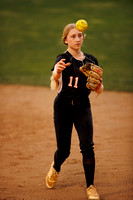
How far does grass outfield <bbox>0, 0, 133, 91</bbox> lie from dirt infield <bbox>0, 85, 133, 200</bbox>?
6.65ft

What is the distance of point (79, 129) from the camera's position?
12.3 feet

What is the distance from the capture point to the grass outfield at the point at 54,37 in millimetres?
11445

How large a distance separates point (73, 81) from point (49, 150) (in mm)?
2017

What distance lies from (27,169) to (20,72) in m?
7.26

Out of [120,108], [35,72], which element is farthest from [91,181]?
[35,72]

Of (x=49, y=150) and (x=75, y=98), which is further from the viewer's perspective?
(x=49, y=150)

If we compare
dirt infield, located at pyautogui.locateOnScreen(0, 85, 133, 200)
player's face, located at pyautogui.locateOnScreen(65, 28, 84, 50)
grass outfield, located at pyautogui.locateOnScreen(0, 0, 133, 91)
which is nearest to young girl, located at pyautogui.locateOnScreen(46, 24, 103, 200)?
player's face, located at pyautogui.locateOnScreen(65, 28, 84, 50)

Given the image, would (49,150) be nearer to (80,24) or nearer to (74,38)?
(74,38)

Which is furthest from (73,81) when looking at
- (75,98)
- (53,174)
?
(53,174)

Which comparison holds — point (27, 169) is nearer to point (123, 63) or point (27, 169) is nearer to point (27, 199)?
point (27, 199)

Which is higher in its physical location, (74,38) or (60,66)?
(74,38)

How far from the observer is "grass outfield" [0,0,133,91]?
37.6ft

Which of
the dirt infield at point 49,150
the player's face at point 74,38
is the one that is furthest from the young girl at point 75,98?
the dirt infield at point 49,150

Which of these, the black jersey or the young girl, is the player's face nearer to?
the young girl
